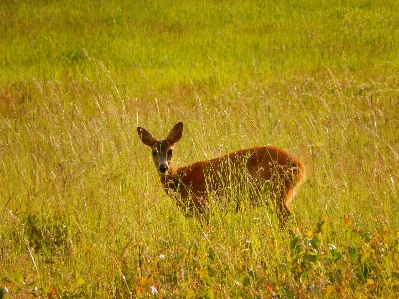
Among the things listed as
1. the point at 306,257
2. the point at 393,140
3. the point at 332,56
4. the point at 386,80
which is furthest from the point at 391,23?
the point at 306,257

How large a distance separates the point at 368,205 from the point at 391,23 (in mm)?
12424

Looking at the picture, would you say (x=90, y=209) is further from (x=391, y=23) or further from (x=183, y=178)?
(x=391, y=23)

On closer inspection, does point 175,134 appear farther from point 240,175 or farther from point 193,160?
point 240,175

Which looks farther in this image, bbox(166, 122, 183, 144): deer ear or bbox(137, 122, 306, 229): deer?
bbox(166, 122, 183, 144): deer ear

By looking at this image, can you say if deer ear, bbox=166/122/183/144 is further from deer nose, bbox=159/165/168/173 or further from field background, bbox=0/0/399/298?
deer nose, bbox=159/165/168/173

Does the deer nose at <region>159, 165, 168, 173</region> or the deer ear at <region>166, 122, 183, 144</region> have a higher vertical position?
the deer ear at <region>166, 122, 183, 144</region>

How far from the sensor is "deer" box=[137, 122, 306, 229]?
600 centimetres

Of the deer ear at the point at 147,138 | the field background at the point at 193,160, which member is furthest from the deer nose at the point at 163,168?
the deer ear at the point at 147,138

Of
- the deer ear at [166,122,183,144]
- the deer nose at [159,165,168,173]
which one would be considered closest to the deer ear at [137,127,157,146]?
the deer ear at [166,122,183,144]

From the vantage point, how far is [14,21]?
18578 millimetres

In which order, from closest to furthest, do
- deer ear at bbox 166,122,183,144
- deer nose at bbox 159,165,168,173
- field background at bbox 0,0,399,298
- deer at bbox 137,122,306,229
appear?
field background at bbox 0,0,399,298 → deer at bbox 137,122,306,229 → deer nose at bbox 159,165,168,173 → deer ear at bbox 166,122,183,144

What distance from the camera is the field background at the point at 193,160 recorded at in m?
4.32

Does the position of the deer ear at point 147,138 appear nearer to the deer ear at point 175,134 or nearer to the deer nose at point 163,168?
the deer ear at point 175,134

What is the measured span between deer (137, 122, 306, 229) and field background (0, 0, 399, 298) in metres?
0.13
